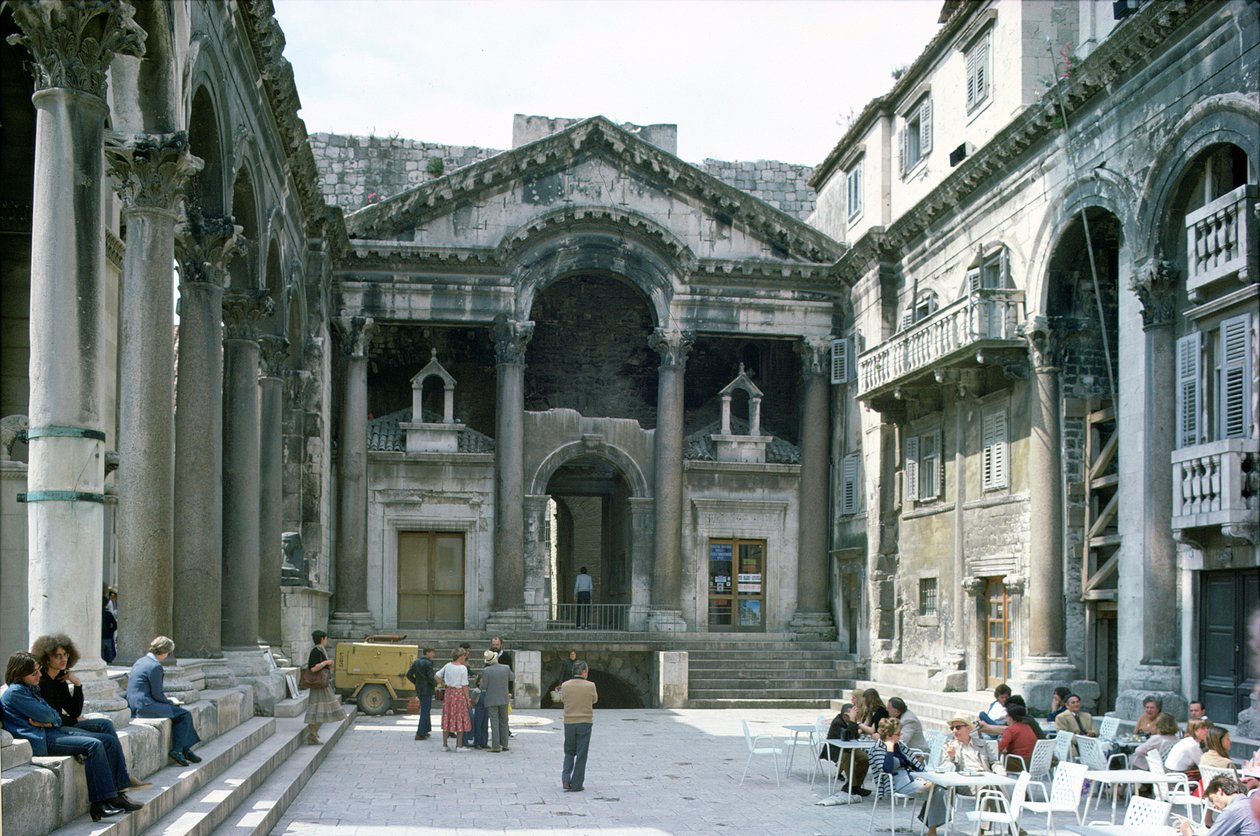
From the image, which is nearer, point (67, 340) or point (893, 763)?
point (67, 340)

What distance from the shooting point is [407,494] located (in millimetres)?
29609

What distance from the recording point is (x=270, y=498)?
21625 millimetres

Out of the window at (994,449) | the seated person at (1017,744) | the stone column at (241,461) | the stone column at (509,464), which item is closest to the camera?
the seated person at (1017,744)

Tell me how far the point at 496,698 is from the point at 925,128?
557 inches

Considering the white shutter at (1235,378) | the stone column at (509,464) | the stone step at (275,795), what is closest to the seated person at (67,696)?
the stone step at (275,795)

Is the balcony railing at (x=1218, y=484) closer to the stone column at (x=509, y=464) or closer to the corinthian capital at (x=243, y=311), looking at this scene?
the corinthian capital at (x=243, y=311)

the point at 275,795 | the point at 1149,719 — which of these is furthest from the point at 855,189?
the point at 275,795

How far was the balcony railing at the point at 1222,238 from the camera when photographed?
14.8m

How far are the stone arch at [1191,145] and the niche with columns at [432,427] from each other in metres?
16.3

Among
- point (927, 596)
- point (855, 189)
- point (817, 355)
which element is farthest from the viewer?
point (855, 189)

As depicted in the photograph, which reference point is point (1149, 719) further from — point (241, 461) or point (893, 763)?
point (241, 461)

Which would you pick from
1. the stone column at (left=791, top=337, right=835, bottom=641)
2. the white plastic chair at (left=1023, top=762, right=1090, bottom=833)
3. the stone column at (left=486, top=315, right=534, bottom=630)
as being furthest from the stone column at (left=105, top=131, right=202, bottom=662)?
the stone column at (left=791, top=337, right=835, bottom=641)

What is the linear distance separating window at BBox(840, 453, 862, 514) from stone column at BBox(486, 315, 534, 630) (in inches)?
274

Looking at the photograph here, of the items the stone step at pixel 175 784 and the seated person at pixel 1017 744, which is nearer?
the stone step at pixel 175 784
